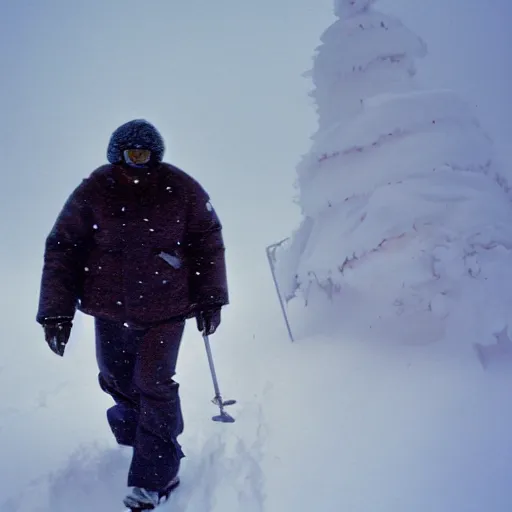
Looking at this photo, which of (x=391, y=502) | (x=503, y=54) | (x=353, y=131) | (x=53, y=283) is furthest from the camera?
(x=353, y=131)

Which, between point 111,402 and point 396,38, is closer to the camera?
point 111,402

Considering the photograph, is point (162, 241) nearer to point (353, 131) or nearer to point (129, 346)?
point (129, 346)

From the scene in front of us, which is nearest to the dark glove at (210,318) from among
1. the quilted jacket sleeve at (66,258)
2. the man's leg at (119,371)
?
the man's leg at (119,371)

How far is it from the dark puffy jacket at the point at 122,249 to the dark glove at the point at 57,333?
Result: 0.05m

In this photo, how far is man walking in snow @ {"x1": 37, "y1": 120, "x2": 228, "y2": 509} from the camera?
2490mm

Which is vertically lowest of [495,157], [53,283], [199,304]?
[199,304]

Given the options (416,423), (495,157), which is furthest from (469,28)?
(416,423)

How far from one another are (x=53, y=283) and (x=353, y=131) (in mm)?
4013

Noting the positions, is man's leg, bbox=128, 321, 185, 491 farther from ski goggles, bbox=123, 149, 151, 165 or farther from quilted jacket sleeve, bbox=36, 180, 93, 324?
ski goggles, bbox=123, 149, 151, 165

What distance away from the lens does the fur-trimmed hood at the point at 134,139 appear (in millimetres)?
2600

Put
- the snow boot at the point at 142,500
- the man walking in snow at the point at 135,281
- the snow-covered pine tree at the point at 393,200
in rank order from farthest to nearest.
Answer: the snow-covered pine tree at the point at 393,200 → the man walking in snow at the point at 135,281 → the snow boot at the point at 142,500

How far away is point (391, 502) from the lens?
1944 mm

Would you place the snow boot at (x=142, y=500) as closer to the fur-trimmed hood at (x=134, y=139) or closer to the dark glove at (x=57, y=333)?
the dark glove at (x=57, y=333)

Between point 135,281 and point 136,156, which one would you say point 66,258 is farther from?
point 136,156
